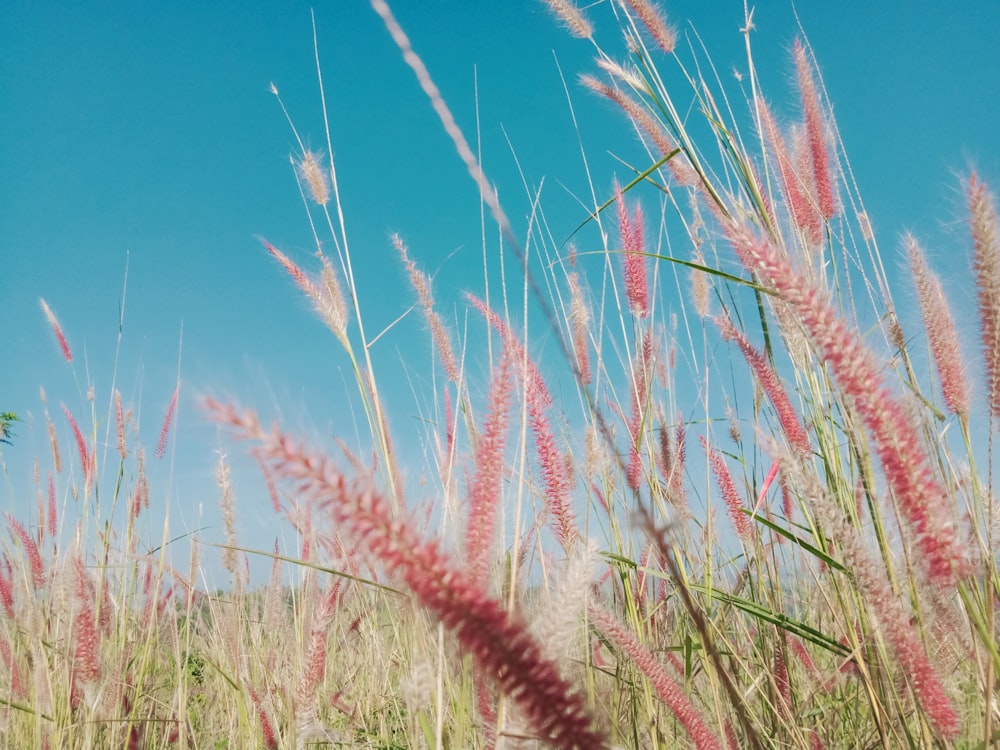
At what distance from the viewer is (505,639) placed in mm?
589

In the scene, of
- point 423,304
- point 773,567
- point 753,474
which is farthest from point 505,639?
point 753,474

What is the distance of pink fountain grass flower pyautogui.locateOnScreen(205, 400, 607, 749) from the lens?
1.90ft

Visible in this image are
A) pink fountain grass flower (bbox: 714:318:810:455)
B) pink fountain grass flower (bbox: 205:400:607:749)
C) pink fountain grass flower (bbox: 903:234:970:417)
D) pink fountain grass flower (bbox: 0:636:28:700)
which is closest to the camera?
pink fountain grass flower (bbox: 205:400:607:749)

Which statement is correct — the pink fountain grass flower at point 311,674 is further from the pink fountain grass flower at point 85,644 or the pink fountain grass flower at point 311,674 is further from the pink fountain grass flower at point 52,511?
the pink fountain grass flower at point 52,511

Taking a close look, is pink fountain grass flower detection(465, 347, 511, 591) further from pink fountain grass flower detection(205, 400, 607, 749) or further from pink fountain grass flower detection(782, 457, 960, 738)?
pink fountain grass flower detection(782, 457, 960, 738)

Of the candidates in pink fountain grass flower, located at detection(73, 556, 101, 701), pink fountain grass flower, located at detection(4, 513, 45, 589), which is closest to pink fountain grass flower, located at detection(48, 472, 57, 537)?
pink fountain grass flower, located at detection(4, 513, 45, 589)

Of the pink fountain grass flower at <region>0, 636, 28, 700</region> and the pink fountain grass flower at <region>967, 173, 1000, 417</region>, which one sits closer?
the pink fountain grass flower at <region>967, 173, 1000, 417</region>

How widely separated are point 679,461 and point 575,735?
196cm

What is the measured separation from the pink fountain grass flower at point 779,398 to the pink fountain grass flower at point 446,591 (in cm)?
128

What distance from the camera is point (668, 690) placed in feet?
3.87

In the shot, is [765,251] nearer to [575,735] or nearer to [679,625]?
[575,735]

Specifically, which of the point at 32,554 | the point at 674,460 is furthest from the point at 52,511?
the point at 674,460

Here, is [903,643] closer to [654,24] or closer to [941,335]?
[941,335]

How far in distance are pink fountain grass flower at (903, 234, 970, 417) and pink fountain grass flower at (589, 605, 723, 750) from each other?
727mm
